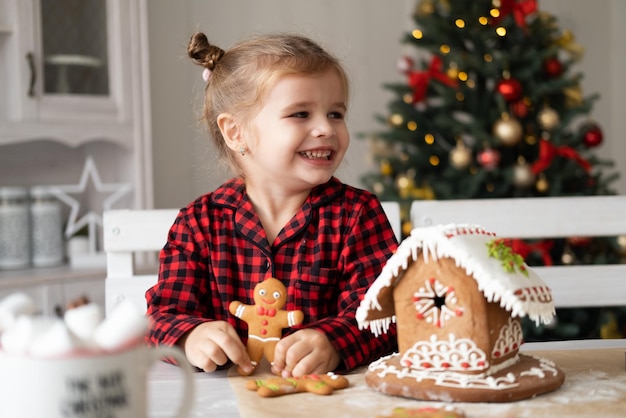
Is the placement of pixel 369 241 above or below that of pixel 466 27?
below

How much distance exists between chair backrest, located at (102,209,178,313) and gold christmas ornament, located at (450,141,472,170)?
155 centimetres

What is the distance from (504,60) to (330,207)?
1.68 meters

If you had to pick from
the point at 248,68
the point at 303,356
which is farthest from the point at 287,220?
the point at 303,356

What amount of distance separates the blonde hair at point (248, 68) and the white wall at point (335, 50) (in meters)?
1.56

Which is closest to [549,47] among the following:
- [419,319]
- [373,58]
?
[373,58]

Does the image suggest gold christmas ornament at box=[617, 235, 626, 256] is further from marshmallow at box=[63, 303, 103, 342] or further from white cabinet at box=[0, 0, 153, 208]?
marshmallow at box=[63, 303, 103, 342]

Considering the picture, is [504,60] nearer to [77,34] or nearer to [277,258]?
[77,34]

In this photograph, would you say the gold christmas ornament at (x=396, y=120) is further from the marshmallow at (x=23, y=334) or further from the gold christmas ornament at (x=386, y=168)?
the marshmallow at (x=23, y=334)

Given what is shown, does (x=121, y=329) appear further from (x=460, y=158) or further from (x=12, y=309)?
(x=460, y=158)

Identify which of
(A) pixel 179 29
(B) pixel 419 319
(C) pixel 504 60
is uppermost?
(A) pixel 179 29

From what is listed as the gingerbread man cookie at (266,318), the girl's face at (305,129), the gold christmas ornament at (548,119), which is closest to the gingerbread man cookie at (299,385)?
the gingerbread man cookie at (266,318)

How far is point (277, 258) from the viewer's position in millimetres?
1188

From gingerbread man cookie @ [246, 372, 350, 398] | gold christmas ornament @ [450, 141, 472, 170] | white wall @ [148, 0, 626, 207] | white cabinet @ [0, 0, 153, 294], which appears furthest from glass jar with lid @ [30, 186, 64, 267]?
gingerbread man cookie @ [246, 372, 350, 398]

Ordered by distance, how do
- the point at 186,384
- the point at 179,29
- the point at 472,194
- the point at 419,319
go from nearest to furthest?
the point at 186,384 < the point at 419,319 < the point at 472,194 < the point at 179,29
